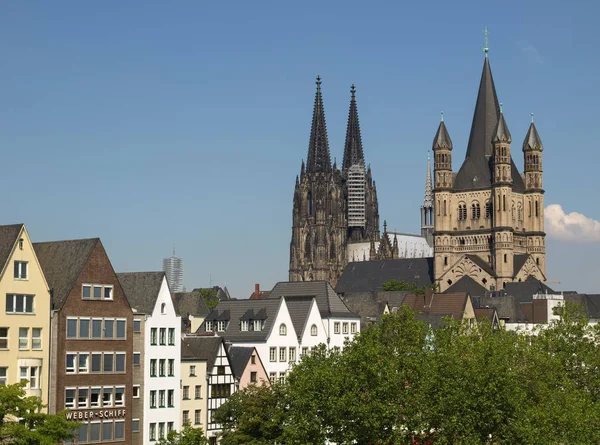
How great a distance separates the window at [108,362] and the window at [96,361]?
1.34 ft

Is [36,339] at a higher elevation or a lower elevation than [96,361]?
higher

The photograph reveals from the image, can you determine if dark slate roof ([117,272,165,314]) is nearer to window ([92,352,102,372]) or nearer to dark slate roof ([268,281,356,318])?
window ([92,352,102,372])

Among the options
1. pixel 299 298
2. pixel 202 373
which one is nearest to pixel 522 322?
pixel 299 298

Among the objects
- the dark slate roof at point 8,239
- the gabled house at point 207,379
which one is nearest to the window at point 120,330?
the gabled house at point 207,379

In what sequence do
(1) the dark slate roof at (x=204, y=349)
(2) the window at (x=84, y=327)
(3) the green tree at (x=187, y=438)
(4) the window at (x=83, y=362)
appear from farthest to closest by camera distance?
(1) the dark slate roof at (x=204, y=349)
(2) the window at (x=84, y=327)
(4) the window at (x=83, y=362)
(3) the green tree at (x=187, y=438)

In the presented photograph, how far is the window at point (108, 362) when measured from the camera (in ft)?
261

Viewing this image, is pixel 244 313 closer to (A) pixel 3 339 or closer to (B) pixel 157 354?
(B) pixel 157 354

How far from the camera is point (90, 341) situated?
78.6 metres

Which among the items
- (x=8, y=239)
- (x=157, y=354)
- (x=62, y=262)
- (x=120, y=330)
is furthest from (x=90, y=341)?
(x=8, y=239)

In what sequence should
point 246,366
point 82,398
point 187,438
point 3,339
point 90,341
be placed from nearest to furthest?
point 187,438, point 3,339, point 82,398, point 90,341, point 246,366

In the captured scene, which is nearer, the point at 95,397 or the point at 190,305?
the point at 95,397

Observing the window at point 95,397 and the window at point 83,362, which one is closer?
the window at point 83,362

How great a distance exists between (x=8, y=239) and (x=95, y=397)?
443 inches

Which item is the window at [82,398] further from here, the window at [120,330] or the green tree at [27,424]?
the green tree at [27,424]
